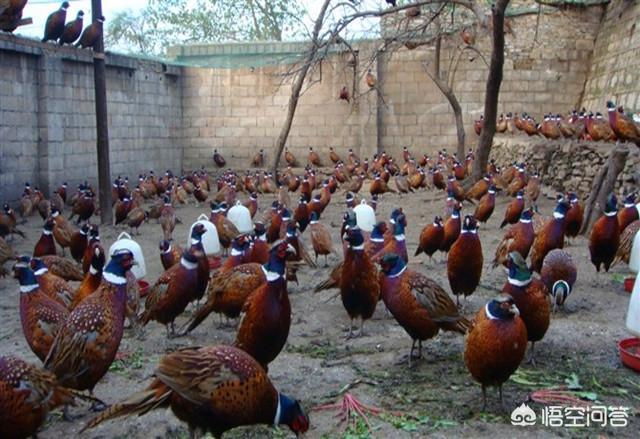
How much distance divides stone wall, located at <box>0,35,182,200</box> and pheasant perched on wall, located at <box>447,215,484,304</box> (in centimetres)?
732

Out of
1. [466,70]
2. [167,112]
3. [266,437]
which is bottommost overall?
[266,437]

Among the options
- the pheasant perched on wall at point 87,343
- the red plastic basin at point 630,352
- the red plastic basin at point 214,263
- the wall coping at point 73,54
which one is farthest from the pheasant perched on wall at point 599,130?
the pheasant perched on wall at point 87,343

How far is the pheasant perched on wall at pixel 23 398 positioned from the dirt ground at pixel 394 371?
448mm

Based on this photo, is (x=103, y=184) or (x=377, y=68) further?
(x=377, y=68)

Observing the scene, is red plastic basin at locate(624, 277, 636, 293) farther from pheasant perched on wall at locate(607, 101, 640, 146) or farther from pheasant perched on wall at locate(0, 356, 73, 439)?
pheasant perched on wall at locate(0, 356, 73, 439)

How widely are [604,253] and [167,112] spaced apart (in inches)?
581

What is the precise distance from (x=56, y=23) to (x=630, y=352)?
1126 cm

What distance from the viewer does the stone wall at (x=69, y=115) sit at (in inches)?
508

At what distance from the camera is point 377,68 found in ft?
63.9

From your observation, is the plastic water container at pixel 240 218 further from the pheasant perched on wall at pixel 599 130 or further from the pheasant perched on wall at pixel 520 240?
the pheasant perched on wall at pixel 599 130

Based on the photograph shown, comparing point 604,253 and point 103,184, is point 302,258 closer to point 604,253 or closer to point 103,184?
point 604,253

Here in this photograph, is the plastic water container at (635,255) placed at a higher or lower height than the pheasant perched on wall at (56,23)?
lower

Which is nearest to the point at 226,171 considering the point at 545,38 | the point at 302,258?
the point at 545,38

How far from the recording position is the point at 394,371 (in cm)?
486
